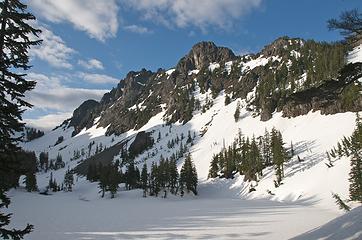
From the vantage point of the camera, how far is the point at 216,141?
614 feet

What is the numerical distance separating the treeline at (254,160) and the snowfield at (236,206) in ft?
9.30

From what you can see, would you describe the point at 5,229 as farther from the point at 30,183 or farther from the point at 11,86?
the point at 30,183

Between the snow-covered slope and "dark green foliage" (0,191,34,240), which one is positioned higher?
"dark green foliage" (0,191,34,240)

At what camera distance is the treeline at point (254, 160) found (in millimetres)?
94769

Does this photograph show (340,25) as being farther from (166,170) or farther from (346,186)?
(166,170)

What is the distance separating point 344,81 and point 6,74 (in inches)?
553

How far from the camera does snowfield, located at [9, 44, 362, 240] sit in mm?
31867

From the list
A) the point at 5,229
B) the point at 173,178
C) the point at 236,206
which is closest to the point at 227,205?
the point at 236,206

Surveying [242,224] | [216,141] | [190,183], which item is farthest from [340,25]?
[216,141]

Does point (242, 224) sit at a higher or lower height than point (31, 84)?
lower

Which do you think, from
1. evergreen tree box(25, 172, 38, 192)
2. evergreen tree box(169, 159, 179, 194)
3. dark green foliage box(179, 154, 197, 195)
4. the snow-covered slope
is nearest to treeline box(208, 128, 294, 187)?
dark green foliage box(179, 154, 197, 195)

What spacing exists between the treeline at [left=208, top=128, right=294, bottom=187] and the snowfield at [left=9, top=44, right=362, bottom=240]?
2835mm

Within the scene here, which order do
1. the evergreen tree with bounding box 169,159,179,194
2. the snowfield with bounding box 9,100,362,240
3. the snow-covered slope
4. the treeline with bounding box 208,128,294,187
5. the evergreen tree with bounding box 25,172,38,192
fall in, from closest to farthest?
1. the snow-covered slope
2. the snowfield with bounding box 9,100,362,240
3. the treeline with bounding box 208,128,294,187
4. the evergreen tree with bounding box 169,159,179,194
5. the evergreen tree with bounding box 25,172,38,192

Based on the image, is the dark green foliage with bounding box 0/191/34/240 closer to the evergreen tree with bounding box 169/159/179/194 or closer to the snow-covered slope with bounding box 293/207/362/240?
the snow-covered slope with bounding box 293/207/362/240
